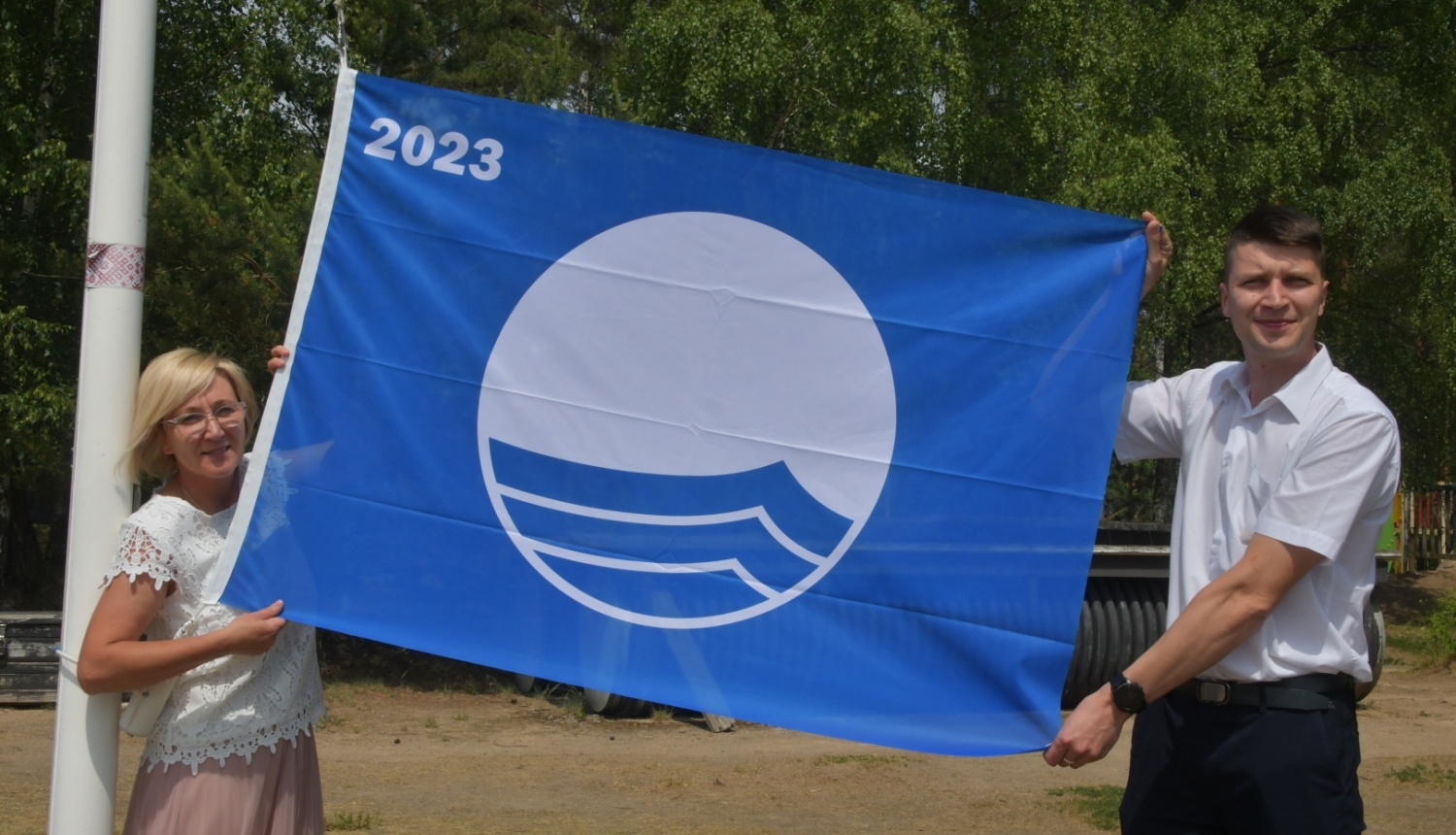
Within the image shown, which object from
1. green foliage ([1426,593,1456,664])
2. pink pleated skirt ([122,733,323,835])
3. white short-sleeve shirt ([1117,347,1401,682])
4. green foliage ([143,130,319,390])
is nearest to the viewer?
white short-sleeve shirt ([1117,347,1401,682])

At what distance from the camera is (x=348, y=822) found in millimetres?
5801

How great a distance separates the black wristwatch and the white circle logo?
31.1 inches

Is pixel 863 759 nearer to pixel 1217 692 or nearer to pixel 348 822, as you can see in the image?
pixel 348 822

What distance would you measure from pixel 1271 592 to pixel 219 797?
2.28 meters

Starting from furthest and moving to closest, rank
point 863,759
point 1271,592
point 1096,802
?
1. point 863,759
2. point 1096,802
3. point 1271,592

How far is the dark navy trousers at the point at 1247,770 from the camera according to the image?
8.61 feet

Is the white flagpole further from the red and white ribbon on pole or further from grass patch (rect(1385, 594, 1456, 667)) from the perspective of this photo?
grass patch (rect(1385, 594, 1456, 667))

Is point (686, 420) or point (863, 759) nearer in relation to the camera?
point (686, 420)

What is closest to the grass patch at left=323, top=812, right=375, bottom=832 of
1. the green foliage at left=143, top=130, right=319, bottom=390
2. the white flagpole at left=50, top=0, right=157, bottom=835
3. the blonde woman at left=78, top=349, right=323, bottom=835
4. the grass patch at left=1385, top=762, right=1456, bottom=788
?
the white flagpole at left=50, top=0, right=157, bottom=835

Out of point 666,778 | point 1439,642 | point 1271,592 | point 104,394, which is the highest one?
point 104,394

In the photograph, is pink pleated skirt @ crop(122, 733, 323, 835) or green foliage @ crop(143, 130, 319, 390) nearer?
pink pleated skirt @ crop(122, 733, 323, 835)

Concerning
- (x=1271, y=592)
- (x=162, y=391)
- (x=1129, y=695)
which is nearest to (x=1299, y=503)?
(x=1271, y=592)

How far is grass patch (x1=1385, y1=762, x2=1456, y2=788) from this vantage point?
7262mm

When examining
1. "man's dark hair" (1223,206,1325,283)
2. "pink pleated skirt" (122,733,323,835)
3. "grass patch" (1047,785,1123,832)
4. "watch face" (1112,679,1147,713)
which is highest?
"man's dark hair" (1223,206,1325,283)
